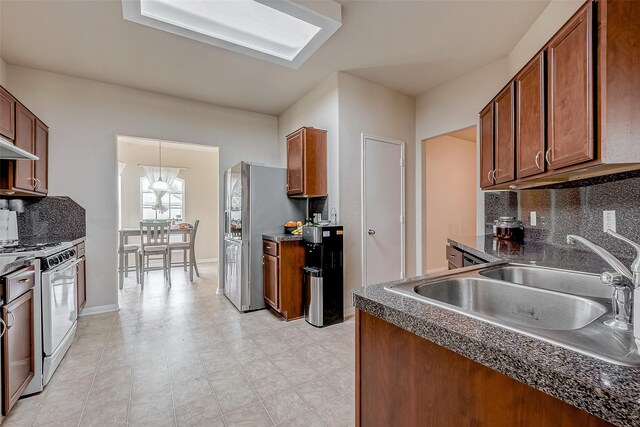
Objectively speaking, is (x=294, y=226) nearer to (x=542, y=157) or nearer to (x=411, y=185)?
(x=411, y=185)

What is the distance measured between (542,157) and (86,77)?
4.46 m

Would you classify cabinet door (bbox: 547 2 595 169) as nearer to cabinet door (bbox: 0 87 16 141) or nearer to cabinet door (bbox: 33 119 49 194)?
cabinet door (bbox: 0 87 16 141)

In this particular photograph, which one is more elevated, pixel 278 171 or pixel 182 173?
pixel 182 173

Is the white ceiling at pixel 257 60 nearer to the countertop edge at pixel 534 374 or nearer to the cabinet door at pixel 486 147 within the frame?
the cabinet door at pixel 486 147

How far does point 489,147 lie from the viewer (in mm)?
2561

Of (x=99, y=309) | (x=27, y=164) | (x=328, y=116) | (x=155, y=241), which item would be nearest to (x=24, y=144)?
(x=27, y=164)

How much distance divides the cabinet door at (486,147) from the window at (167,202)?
6.05 metres

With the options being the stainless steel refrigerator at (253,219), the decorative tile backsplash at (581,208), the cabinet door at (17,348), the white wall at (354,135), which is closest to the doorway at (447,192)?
the white wall at (354,135)

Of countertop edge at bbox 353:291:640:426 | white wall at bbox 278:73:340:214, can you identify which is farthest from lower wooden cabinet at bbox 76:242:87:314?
countertop edge at bbox 353:291:640:426

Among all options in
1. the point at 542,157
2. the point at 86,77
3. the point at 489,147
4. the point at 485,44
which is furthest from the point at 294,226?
the point at 86,77

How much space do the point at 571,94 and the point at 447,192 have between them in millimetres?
3886

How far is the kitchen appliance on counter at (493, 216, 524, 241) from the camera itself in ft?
8.46

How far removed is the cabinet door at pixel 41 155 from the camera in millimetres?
2827

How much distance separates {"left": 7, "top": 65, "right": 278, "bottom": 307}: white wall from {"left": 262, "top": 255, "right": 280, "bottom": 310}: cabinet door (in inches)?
70.6
